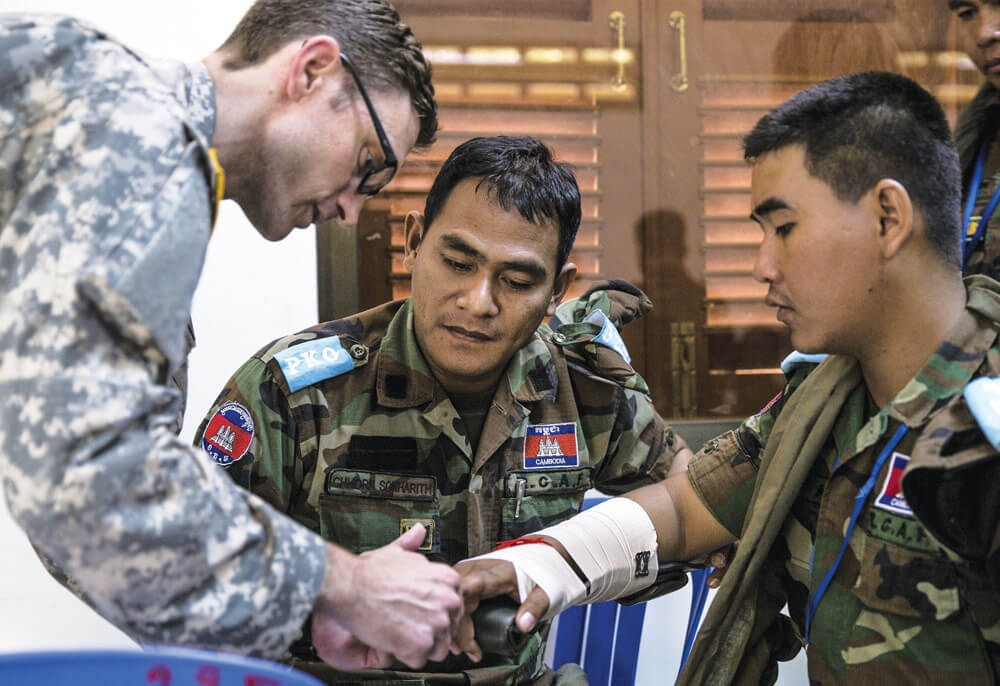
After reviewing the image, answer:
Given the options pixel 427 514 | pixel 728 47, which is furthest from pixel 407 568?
pixel 728 47

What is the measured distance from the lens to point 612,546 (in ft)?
4.99

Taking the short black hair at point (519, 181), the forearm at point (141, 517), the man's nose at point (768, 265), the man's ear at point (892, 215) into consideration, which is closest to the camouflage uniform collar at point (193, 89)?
the forearm at point (141, 517)

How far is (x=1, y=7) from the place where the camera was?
2.43m

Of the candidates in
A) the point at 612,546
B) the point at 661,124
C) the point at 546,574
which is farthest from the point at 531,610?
the point at 661,124

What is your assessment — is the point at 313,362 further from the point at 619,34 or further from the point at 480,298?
the point at 619,34

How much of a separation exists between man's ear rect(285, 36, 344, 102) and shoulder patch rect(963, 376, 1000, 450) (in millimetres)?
892

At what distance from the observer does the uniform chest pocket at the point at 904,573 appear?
1.21 meters

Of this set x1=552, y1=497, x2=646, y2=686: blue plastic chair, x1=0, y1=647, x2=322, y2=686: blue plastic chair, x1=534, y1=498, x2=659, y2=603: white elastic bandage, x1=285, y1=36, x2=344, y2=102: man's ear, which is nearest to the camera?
x1=0, y1=647, x2=322, y2=686: blue plastic chair

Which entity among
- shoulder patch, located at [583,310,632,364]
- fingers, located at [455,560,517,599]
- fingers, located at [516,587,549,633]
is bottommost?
fingers, located at [516,587,549,633]

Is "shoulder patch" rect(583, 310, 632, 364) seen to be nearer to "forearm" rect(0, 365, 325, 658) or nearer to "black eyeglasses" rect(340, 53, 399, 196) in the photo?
"black eyeglasses" rect(340, 53, 399, 196)

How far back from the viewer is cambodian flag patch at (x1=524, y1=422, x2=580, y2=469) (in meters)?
1.78

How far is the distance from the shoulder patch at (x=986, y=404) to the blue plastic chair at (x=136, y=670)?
2.75ft

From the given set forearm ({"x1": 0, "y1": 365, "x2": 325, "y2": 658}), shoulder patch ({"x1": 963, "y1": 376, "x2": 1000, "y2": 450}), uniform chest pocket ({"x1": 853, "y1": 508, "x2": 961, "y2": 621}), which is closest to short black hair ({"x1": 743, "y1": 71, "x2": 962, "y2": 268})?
shoulder patch ({"x1": 963, "y1": 376, "x2": 1000, "y2": 450})

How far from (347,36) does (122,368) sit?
61 centimetres
